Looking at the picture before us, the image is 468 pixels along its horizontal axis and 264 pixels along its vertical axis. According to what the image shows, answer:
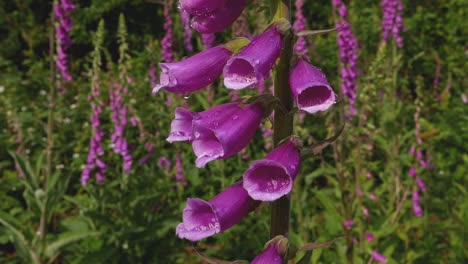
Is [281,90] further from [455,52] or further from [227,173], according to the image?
[455,52]

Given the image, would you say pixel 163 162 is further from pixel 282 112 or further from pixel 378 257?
pixel 282 112

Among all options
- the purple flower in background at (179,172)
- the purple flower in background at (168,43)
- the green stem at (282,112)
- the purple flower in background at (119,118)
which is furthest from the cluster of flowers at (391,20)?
the green stem at (282,112)

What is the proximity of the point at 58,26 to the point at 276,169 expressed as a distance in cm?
278

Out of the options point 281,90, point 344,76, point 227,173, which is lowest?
point 227,173

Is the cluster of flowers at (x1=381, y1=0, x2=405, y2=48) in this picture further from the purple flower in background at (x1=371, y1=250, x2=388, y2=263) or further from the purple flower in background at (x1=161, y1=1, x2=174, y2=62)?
the purple flower in background at (x1=371, y1=250, x2=388, y2=263)

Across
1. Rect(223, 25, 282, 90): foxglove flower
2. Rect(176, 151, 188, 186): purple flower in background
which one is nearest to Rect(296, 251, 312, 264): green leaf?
Rect(223, 25, 282, 90): foxglove flower

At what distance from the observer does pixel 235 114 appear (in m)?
1.03

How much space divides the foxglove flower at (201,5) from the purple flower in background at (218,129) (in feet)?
0.62

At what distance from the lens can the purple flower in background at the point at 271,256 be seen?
41.1 inches

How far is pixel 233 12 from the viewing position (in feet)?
3.38

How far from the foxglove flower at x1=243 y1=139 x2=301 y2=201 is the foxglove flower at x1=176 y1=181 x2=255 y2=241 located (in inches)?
2.6

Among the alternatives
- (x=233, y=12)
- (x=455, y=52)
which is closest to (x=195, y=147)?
(x=233, y=12)

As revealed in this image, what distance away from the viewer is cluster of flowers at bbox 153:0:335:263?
3.15ft

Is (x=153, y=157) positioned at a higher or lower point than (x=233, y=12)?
lower
